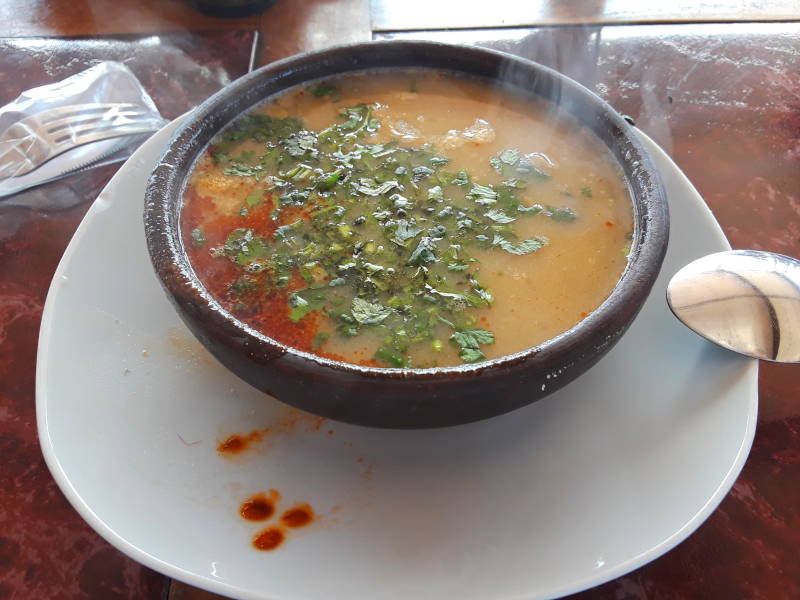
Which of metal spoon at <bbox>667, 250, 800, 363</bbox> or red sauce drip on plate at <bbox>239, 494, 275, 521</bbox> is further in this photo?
metal spoon at <bbox>667, 250, 800, 363</bbox>

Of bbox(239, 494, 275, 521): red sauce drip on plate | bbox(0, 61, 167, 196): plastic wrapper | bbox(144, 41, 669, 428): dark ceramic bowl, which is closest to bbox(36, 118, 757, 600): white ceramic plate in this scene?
bbox(239, 494, 275, 521): red sauce drip on plate

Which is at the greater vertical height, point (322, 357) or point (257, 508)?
point (322, 357)

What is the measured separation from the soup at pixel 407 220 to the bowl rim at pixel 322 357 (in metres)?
0.06

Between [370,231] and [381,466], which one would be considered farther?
[370,231]

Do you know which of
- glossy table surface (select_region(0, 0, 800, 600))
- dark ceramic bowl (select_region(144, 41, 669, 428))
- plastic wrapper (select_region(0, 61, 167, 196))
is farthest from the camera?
plastic wrapper (select_region(0, 61, 167, 196))

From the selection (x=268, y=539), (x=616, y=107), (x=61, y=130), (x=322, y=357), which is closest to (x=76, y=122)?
(x=61, y=130)

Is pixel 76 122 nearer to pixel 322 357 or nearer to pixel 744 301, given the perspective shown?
pixel 322 357

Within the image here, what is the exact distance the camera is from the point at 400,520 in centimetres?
112

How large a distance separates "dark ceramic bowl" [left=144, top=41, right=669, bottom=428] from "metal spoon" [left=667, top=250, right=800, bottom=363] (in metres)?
0.16

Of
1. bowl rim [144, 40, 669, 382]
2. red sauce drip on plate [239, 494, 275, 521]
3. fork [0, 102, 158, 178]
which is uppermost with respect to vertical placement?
bowl rim [144, 40, 669, 382]

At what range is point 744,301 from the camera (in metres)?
1.32

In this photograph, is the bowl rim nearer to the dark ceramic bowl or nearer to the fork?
the dark ceramic bowl

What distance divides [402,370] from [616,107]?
4.34ft

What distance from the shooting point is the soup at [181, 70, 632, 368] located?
4.02ft
